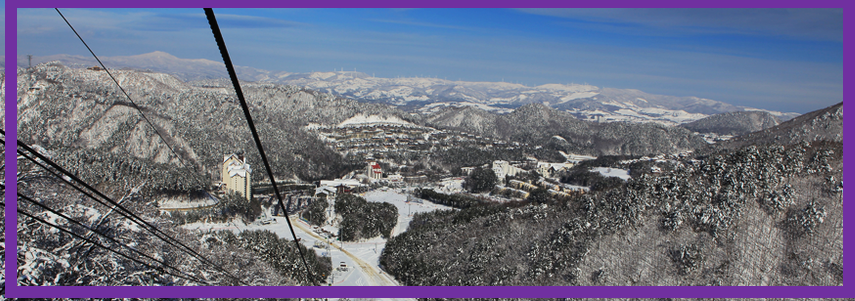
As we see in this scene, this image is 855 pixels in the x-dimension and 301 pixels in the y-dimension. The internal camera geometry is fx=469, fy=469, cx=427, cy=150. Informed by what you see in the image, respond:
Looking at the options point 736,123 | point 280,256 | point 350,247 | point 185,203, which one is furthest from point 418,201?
point 736,123

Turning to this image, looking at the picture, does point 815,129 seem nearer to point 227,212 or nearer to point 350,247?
point 350,247

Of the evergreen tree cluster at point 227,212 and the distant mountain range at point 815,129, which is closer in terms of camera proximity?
the evergreen tree cluster at point 227,212

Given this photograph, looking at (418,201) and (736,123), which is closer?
(418,201)

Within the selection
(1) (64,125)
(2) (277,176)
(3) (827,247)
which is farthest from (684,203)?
(1) (64,125)

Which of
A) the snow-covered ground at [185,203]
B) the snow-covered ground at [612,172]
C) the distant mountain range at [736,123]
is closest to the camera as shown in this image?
the snow-covered ground at [185,203]

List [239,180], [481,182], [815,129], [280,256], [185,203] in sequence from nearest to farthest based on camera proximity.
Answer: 1. [280,256]
2. [185,203]
3. [239,180]
4. [815,129]
5. [481,182]

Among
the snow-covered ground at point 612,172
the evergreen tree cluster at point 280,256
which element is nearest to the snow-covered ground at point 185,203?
the evergreen tree cluster at point 280,256

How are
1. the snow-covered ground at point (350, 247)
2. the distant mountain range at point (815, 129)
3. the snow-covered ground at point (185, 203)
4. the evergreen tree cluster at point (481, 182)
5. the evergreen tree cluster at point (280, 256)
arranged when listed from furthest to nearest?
the evergreen tree cluster at point (481, 182) → the distant mountain range at point (815, 129) → the snow-covered ground at point (185, 203) → the snow-covered ground at point (350, 247) → the evergreen tree cluster at point (280, 256)

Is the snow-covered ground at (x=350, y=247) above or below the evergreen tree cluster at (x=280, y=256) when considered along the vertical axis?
below

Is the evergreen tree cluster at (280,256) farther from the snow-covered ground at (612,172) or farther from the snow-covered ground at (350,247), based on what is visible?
the snow-covered ground at (612,172)
